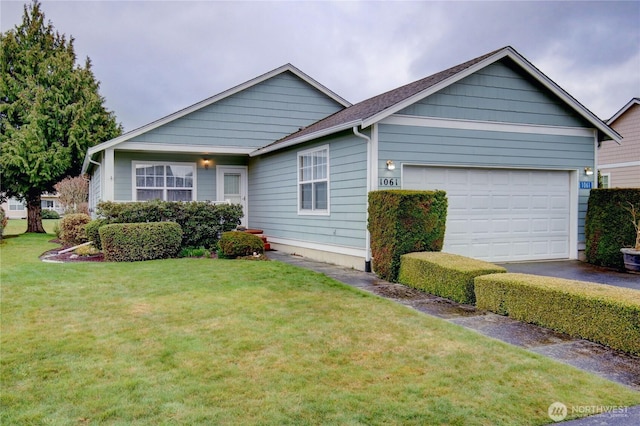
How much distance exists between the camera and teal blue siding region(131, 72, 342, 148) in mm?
13906

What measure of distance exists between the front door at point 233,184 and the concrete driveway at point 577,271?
8755 millimetres

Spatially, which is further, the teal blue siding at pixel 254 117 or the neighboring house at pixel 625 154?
the neighboring house at pixel 625 154

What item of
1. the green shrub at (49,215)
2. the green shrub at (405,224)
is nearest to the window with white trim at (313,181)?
the green shrub at (405,224)

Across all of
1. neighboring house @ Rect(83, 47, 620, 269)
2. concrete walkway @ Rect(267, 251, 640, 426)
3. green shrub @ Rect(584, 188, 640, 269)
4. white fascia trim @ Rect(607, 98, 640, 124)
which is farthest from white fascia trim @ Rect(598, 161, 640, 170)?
concrete walkway @ Rect(267, 251, 640, 426)

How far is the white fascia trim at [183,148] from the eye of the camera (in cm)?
1324

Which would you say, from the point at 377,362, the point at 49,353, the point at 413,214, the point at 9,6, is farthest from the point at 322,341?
the point at 9,6

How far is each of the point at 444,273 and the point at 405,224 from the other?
1424 mm

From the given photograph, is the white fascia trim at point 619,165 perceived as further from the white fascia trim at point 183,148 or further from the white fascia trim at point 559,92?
→ the white fascia trim at point 183,148

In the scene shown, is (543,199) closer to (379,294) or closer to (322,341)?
(379,294)

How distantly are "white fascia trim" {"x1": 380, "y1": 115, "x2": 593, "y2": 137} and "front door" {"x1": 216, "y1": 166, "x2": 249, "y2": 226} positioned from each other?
7521 millimetres

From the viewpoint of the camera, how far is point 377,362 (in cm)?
412

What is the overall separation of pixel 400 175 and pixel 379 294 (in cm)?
306

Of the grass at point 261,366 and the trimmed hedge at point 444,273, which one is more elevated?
the trimmed hedge at point 444,273
